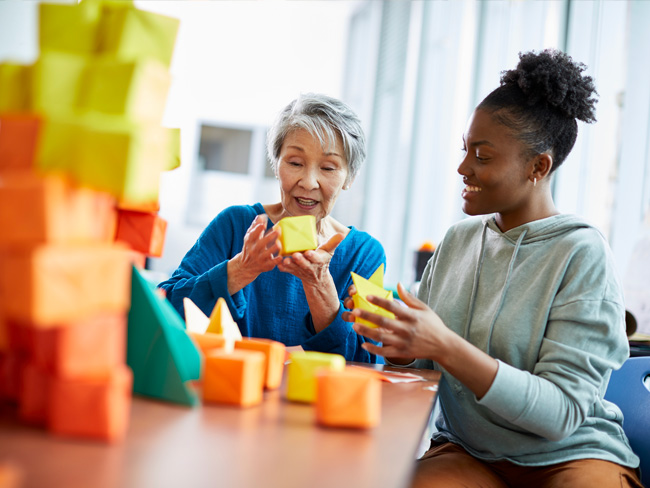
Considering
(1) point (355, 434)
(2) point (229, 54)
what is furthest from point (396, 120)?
(1) point (355, 434)

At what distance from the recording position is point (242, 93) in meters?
5.73

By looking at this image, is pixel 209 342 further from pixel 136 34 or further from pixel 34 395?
pixel 136 34

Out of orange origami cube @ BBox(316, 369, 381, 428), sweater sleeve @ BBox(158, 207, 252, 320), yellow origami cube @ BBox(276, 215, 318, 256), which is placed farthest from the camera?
sweater sleeve @ BBox(158, 207, 252, 320)

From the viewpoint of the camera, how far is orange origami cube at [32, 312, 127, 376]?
0.53 metres

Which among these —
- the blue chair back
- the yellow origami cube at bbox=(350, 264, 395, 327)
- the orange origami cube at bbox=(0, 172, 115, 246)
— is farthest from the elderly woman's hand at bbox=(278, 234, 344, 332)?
the orange origami cube at bbox=(0, 172, 115, 246)

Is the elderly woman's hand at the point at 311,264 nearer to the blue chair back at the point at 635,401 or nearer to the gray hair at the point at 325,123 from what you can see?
the gray hair at the point at 325,123

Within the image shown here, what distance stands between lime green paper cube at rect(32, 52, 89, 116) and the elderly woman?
842 millimetres

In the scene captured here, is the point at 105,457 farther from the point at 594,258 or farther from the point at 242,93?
the point at 242,93

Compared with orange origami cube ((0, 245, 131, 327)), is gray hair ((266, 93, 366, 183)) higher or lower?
higher

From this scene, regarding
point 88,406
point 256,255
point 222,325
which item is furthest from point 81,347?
point 256,255

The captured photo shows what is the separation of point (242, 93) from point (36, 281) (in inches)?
216

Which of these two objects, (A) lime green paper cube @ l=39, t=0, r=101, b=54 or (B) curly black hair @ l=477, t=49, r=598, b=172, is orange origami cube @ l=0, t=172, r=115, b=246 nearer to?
(A) lime green paper cube @ l=39, t=0, r=101, b=54

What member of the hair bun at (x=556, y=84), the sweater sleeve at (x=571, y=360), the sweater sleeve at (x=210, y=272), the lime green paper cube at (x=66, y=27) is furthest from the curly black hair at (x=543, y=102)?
the lime green paper cube at (x=66, y=27)

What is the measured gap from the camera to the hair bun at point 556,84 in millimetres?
1350
